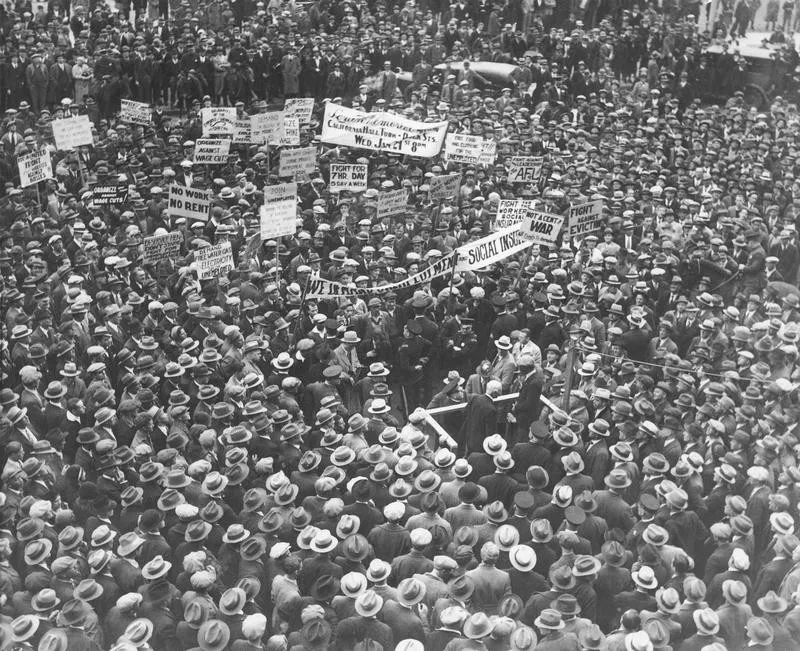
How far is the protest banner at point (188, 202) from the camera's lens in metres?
16.1

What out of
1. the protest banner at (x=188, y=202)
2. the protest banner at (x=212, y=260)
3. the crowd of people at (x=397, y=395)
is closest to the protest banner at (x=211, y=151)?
the crowd of people at (x=397, y=395)

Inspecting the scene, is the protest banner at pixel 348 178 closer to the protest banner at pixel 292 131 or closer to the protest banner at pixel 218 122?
the protest banner at pixel 292 131

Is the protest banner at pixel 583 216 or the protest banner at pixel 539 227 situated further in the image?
the protest banner at pixel 583 216

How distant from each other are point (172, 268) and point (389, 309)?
159 inches

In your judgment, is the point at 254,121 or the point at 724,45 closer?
the point at 254,121

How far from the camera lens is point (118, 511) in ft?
32.1

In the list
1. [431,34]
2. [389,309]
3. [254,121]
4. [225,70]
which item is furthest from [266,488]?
[431,34]

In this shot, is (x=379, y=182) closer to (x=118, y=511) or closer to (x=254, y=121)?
(x=254, y=121)

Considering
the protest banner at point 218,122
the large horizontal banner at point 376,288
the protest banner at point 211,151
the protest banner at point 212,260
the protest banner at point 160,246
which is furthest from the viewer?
the protest banner at point 218,122

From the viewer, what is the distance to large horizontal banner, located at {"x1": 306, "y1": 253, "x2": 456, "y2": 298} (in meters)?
13.7

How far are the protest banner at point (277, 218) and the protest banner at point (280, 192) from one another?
0.07 m

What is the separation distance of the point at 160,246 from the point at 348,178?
14.2ft

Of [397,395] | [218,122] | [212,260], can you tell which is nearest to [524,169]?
[218,122]

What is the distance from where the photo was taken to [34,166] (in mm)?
17047
